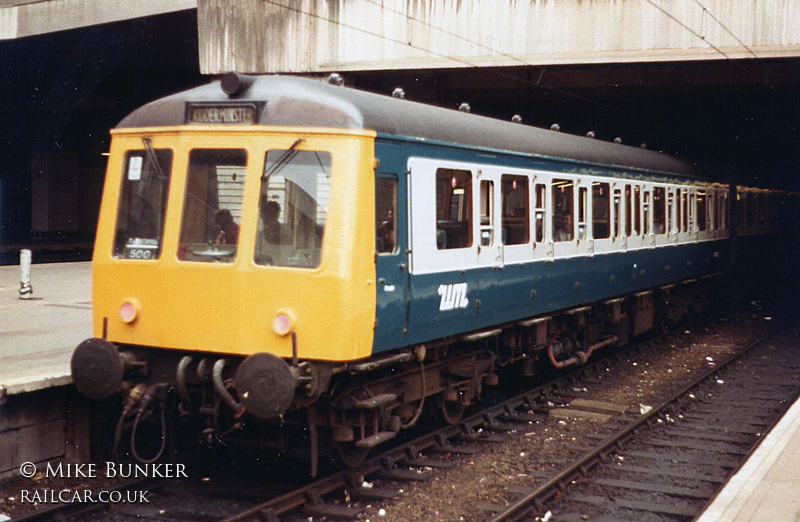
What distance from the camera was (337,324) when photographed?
664cm

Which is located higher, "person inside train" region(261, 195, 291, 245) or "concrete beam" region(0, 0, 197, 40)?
"concrete beam" region(0, 0, 197, 40)

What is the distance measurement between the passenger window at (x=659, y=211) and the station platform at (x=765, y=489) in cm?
704

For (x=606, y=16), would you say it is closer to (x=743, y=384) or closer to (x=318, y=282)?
(x=743, y=384)

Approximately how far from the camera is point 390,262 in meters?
7.30

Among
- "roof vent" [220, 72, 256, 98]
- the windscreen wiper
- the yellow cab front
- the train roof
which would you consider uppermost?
"roof vent" [220, 72, 256, 98]

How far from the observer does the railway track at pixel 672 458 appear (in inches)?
289

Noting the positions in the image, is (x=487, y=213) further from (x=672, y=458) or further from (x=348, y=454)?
(x=672, y=458)

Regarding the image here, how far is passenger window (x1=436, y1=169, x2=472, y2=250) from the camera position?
8.19 meters

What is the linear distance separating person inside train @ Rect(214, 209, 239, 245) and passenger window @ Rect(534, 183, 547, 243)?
170 inches

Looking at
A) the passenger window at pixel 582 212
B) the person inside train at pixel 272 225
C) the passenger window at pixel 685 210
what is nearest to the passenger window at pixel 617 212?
the passenger window at pixel 582 212

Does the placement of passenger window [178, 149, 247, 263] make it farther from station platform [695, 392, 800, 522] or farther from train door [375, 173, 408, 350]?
station platform [695, 392, 800, 522]

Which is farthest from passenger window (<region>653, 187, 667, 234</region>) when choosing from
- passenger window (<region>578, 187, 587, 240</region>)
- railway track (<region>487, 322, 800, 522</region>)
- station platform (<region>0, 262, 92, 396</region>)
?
station platform (<region>0, 262, 92, 396</region>)

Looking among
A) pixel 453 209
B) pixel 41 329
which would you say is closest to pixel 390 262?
pixel 453 209

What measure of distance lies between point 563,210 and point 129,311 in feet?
19.1
